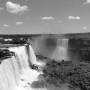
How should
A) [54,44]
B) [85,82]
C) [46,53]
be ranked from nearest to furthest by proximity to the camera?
1. [85,82]
2. [46,53]
3. [54,44]

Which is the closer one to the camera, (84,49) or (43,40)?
(84,49)

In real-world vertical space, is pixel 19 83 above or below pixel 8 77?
below

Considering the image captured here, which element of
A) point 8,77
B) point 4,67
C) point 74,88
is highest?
point 4,67

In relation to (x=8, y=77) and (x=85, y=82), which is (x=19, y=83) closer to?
(x=8, y=77)

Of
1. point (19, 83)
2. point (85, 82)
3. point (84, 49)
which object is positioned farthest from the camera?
point (84, 49)

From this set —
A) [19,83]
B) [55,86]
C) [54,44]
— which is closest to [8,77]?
[19,83]

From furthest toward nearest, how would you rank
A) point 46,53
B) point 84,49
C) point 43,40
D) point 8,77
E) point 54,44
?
point 43,40
point 54,44
point 46,53
point 84,49
point 8,77

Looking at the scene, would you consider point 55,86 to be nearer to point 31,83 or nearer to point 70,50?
point 31,83

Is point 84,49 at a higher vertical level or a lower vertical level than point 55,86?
higher

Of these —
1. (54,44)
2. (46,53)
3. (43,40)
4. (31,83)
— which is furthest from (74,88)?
(43,40)
